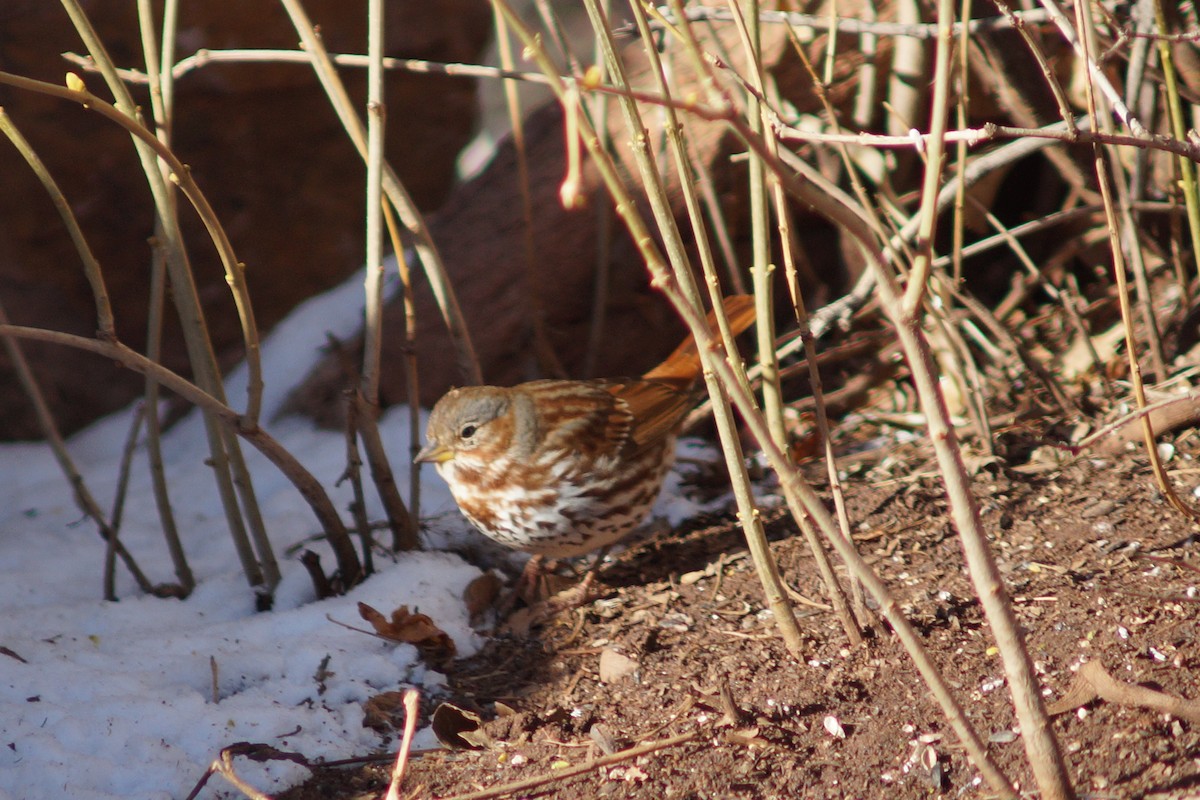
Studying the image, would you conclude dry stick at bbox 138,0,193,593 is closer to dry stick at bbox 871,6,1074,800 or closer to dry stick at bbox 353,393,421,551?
dry stick at bbox 353,393,421,551

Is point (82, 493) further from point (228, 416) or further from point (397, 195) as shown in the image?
point (397, 195)

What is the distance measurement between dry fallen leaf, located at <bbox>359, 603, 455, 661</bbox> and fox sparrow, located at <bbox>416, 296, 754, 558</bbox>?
42 cm

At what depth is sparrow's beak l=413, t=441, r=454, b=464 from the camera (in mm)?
3215

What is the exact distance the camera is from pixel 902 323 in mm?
1423

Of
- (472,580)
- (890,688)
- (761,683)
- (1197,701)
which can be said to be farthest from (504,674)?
(1197,701)

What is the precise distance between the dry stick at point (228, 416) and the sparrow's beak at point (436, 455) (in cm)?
35

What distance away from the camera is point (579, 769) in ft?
7.02

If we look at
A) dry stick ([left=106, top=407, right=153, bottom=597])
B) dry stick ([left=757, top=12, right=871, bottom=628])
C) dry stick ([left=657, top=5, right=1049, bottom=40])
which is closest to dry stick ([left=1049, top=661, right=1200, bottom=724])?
dry stick ([left=757, top=12, right=871, bottom=628])

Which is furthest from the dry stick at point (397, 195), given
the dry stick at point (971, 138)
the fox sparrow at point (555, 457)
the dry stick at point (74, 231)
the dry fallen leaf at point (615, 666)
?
the dry stick at point (971, 138)

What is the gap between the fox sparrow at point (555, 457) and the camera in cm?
310

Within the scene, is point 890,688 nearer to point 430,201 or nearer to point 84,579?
point 84,579

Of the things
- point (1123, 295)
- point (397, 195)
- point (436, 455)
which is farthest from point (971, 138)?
point (436, 455)

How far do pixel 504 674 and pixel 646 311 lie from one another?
1916 mm

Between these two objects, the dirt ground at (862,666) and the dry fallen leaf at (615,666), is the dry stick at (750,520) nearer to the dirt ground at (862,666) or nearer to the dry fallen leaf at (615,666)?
the dirt ground at (862,666)
